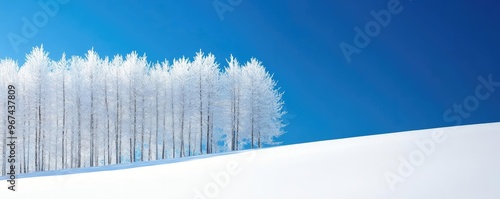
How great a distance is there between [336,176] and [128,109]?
1802 centimetres

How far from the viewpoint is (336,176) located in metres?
7.84

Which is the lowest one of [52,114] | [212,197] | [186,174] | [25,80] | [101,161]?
[212,197]

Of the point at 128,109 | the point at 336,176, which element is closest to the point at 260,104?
the point at 128,109

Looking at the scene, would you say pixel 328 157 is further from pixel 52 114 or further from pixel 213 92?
pixel 52 114

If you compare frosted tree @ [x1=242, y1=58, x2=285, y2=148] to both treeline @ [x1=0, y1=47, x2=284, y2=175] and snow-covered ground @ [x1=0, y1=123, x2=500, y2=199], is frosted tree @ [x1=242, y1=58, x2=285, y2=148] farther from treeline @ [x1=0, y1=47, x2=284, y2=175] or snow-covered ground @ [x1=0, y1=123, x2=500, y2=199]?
snow-covered ground @ [x1=0, y1=123, x2=500, y2=199]

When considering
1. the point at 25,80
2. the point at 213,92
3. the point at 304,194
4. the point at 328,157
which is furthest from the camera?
the point at 213,92

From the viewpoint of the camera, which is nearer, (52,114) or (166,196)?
(166,196)

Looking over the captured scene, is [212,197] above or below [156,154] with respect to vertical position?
below

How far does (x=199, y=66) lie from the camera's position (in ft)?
80.4

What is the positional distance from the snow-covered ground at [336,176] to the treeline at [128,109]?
40.6 ft

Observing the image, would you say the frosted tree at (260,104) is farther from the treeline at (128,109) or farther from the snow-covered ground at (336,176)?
the snow-covered ground at (336,176)

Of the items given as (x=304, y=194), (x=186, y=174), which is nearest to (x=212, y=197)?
(x=304, y=194)

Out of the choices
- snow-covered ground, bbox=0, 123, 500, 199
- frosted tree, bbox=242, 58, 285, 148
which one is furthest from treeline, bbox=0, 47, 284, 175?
snow-covered ground, bbox=0, 123, 500, 199

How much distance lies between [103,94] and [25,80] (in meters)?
3.86
